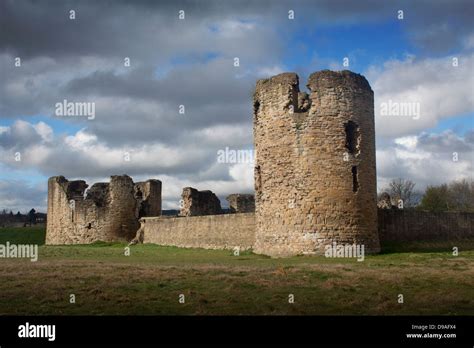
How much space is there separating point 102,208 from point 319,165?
22.2 meters

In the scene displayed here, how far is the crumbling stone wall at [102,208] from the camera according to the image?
40.0 m

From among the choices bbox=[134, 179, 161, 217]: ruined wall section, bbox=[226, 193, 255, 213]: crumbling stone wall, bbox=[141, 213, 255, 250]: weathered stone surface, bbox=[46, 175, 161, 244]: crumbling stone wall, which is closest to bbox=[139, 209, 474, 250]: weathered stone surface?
bbox=[141, 213, 255, 250]: weathered stone surface

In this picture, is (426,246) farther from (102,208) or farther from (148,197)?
(102,208)

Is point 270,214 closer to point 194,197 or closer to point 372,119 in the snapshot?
point 372,119

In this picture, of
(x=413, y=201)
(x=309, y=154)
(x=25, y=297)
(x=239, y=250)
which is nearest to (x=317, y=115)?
(x=309, y=154)

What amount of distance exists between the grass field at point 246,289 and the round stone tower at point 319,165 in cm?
315

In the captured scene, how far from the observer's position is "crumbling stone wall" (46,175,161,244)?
131ft

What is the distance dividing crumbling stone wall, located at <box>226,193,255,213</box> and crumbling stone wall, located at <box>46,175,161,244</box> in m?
8.25

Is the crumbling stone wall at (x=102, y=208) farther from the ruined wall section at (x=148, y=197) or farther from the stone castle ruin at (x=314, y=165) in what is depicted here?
the stone castle ruin at (x=314, y=165)

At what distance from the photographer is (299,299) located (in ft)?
38.5

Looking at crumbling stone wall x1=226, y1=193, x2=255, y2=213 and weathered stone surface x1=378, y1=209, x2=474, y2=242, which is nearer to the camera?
weathered stone surface x1=378, y1=209, x2=474, y2=242

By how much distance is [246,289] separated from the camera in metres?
12.8

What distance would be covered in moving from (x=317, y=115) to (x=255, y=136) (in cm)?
304

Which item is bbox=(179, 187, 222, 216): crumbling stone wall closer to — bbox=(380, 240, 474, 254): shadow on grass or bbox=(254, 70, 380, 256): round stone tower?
bbox=(254, 70, 380, 256): round stone tower
